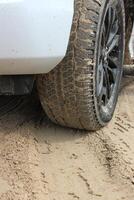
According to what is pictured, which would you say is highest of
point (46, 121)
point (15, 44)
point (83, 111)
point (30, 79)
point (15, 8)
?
point (15, 8)

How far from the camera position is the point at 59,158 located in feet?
11.0

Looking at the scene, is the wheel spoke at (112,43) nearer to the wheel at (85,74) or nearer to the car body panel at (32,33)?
the wheel at (85,74)

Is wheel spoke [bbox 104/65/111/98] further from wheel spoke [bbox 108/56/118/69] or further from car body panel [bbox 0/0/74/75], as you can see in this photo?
car body panel [bbox 0/0/74/75]

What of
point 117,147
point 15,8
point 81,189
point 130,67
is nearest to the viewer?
point 15,8

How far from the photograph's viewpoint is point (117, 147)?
3.50m

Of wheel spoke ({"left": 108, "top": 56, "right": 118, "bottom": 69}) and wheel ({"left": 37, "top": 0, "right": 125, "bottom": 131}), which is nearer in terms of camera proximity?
wheel ({"left": 37, "top": 0, "right": 125, "bottom": 131})

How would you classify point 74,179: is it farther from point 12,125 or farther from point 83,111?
point 12,125

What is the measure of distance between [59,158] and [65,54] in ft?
2.30

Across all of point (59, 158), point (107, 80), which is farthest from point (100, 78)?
point (59, 158)

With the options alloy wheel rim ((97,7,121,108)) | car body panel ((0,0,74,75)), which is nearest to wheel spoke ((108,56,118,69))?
alloy wheel rim ((97,7,121,108))

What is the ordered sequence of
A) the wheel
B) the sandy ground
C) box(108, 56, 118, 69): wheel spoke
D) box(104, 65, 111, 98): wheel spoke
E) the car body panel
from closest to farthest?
the car body panel → the sandy ground → the wheel → box(104, 65, 111, 98): wheel spoke → box(108, 56, 118, 69): wheel spoke

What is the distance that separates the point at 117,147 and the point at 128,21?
1507mm

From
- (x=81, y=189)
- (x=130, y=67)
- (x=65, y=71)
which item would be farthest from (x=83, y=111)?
(x=130, y=67)

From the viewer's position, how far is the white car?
109 inches
